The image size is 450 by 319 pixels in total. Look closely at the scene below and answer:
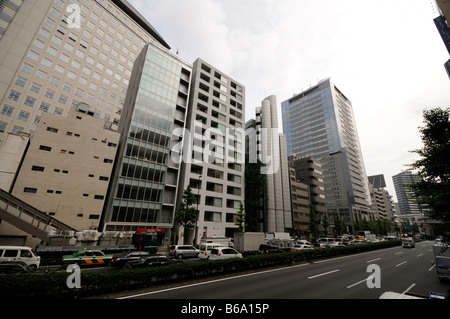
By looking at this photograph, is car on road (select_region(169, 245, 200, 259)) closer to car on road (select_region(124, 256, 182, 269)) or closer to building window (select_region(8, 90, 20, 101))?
car on road (select_region(124, 256, 182, 269))

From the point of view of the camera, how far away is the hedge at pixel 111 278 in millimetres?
7418

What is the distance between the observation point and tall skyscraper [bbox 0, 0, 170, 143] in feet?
128

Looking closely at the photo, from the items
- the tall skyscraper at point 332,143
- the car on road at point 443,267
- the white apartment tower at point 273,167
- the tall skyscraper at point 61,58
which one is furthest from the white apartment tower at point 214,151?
the tall skyscraper at point 332,143

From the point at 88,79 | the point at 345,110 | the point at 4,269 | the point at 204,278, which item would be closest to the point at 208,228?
the point at 204,278

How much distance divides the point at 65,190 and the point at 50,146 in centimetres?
743

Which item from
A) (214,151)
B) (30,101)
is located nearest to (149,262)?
(214,151)

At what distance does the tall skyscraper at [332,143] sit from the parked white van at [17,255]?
100637mm

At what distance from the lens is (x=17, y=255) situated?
14703mm

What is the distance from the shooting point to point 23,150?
29031mm

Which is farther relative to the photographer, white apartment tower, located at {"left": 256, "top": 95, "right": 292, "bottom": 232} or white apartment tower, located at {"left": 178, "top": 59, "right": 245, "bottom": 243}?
white apartment tower, located at {"left": 256, "top": 95, "right": 292, "bottom": 232}

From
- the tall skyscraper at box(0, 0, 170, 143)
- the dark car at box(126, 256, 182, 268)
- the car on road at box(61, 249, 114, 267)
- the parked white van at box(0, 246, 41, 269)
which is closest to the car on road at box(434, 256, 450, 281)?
the dark car at box(126, 256, 182, 268)

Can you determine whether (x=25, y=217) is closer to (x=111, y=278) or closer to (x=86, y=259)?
(x=86, y=259)

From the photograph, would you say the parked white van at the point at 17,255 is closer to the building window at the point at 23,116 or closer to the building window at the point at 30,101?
the building window at the point at 23,116

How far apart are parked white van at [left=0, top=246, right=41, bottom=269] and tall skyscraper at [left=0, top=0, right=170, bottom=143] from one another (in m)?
25.9
